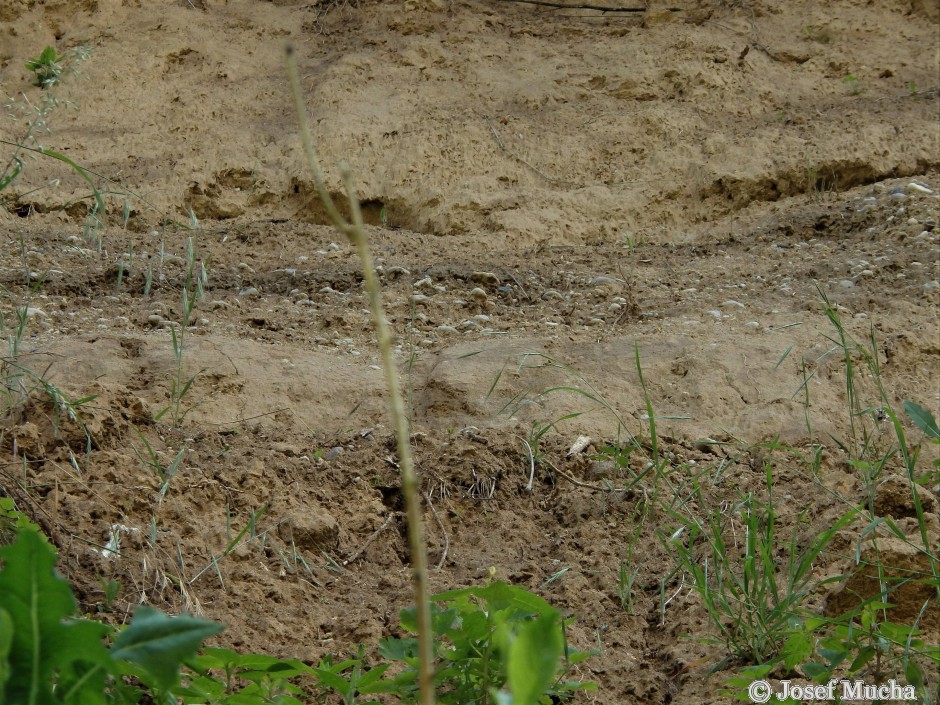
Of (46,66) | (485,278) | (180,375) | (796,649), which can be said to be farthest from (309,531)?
(46,66)

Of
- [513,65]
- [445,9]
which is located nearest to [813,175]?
[513,65]

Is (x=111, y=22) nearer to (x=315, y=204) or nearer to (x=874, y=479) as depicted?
(x=315, y=204)

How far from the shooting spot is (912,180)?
4.81m

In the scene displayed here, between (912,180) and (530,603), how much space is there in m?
4.17

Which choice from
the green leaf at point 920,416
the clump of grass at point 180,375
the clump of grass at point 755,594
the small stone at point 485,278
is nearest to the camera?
the green leaf at point 920,416

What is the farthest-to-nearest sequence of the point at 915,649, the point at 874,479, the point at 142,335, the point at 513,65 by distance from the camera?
the point at 513,65
the point at 142,335
the point at 874,479
the point at 915,649

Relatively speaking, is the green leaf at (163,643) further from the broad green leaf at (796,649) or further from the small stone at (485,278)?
the small stone at (485,278)

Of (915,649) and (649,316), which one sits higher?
(915,649)

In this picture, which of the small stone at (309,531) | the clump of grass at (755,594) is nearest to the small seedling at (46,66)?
the small stone at (309,531)

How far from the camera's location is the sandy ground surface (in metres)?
2.18

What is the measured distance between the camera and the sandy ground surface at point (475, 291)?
2.18m

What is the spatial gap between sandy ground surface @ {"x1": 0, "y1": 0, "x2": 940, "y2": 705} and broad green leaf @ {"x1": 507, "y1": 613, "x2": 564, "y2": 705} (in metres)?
1.05

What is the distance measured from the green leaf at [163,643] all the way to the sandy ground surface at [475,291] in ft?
2.80

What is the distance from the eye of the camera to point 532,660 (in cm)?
83
